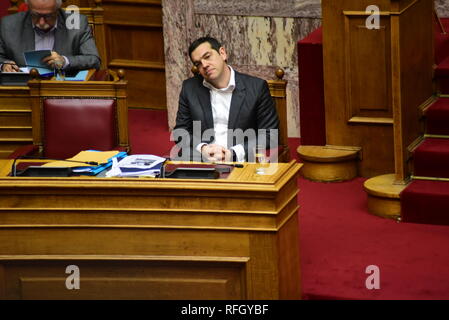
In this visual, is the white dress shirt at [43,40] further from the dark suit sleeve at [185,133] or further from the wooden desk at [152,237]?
the wooden desk at [152,237]

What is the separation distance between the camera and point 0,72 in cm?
632

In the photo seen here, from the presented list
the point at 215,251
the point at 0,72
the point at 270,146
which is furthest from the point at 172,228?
the point at 0,72

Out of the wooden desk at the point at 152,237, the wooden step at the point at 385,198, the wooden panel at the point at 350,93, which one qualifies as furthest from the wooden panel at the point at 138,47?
the wooden desk at the point at 152,237

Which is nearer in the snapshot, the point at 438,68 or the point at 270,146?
the point at 270,146

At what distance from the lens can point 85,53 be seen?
657 cm

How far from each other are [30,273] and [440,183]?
232cm

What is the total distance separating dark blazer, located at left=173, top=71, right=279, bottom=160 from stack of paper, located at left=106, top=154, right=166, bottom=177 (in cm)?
68

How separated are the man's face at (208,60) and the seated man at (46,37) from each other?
1.41 metres

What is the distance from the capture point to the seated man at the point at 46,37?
21.3 ft

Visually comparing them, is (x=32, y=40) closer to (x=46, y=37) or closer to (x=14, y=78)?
(x=46, y=37)

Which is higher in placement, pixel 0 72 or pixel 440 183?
pixel 0 72

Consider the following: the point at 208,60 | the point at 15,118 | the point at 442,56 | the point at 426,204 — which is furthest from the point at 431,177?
the point at 15,118

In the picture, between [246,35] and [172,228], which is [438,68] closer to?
[246,35]

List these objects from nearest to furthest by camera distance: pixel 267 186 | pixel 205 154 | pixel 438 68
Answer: pixel 267 186 < pixel 205 154 < pixel 438 68
